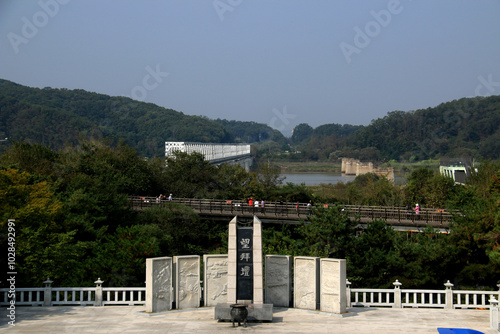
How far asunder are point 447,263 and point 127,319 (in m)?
13.1

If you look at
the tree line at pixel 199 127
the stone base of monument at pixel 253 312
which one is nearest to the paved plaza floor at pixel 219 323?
the stone base of monument at pixel 253 312

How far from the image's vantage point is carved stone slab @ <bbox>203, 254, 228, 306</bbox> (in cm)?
1469

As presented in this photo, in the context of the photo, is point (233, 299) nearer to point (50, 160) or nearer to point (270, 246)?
point (270, 246)

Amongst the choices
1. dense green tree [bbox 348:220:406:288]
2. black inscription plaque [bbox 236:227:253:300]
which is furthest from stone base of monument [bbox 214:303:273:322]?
dense green tree [bbox 348:220:406:288]

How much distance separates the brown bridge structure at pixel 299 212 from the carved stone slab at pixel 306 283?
43.6 ft

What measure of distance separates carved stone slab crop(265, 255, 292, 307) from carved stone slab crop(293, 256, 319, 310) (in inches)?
8.3

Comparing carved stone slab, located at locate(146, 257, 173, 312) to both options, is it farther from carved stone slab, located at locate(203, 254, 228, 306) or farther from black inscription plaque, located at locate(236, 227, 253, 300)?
black inscription plaque, located at locate(236, 227, 253, 300)

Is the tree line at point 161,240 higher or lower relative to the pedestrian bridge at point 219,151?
lower

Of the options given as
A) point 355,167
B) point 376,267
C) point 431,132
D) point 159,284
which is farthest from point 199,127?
point 159,284

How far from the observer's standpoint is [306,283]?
14.5m

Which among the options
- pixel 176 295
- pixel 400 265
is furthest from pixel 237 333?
pixel 400 265

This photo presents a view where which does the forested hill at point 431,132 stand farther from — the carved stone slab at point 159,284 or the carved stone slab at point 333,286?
the carved stone slab at point 159,284

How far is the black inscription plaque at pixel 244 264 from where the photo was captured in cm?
1370

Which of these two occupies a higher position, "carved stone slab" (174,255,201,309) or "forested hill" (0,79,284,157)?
"forested hill" (0,79,284,157)
